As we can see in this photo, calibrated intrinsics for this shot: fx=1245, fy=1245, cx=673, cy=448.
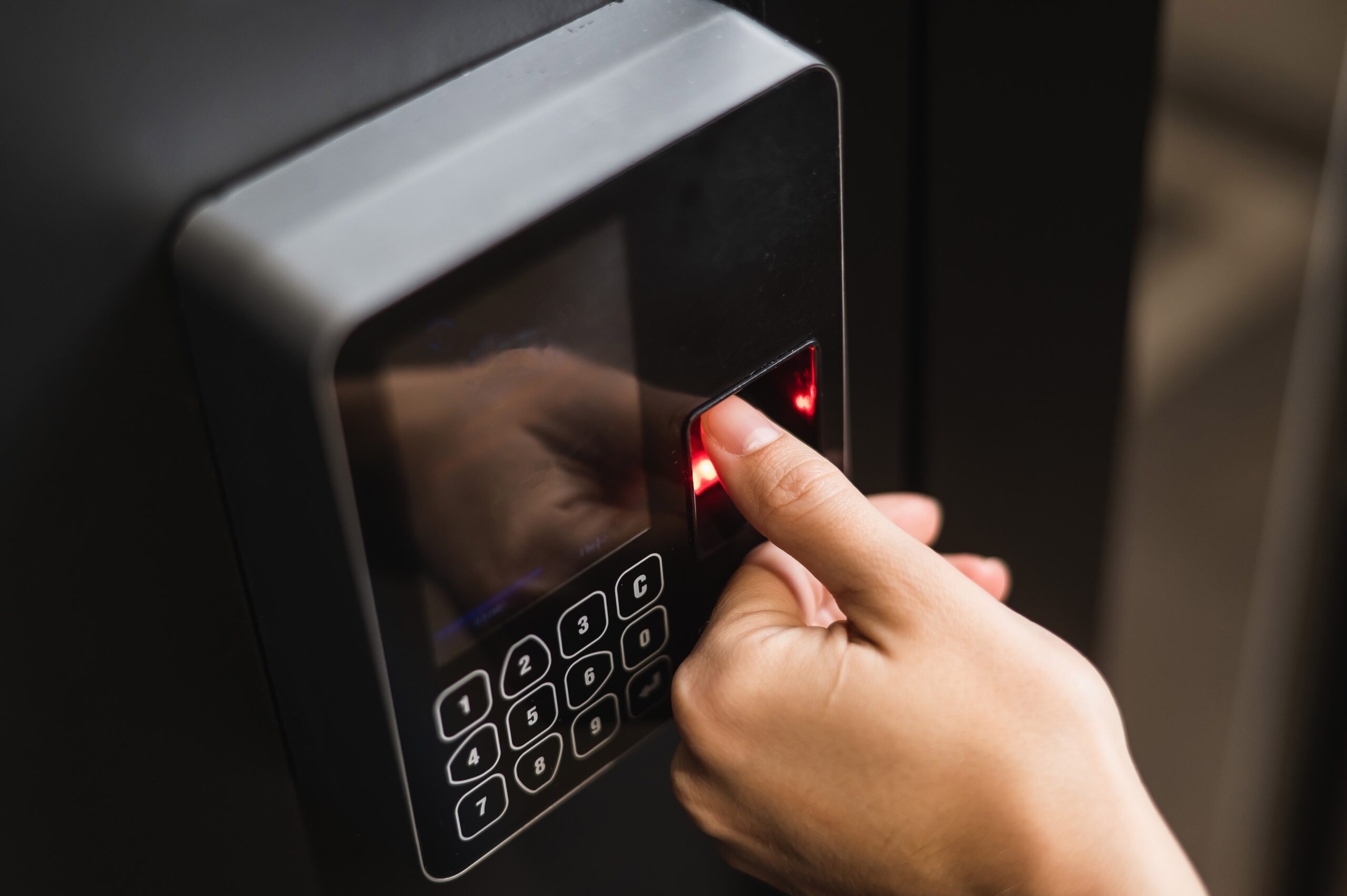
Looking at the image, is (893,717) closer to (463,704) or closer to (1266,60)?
(463,704)

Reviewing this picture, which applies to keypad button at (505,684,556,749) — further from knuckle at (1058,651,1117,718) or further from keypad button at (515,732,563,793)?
knuckle at (1058,651,1117,718)

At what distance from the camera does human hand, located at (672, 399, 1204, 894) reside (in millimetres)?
366

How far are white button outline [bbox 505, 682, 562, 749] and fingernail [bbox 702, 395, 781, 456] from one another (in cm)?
9

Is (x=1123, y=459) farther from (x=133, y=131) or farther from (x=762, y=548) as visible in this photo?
(x=133, y=131)

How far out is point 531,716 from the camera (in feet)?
1.13

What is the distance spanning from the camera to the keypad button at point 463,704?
318mm

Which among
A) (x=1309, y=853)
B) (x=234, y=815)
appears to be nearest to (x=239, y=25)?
(x=234, y=815)

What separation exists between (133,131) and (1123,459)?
434 millimetres

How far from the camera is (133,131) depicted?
0.27 meters

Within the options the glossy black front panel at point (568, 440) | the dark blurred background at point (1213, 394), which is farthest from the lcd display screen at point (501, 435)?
the dark blurred background at point (1213, 394)

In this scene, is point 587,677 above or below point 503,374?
below

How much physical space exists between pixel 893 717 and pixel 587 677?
0.09 meters

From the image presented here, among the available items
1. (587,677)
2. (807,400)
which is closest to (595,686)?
(587,677)

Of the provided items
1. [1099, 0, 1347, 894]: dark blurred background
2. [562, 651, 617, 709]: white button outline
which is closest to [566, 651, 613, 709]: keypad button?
[562, 651, 617, 709]: white button outline
